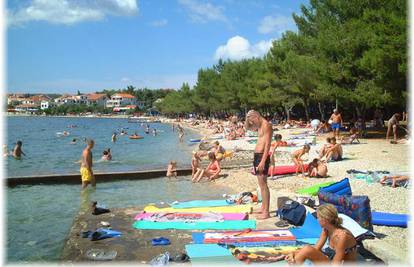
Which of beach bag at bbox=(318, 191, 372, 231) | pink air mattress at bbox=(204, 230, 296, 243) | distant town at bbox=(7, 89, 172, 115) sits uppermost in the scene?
distant town at bbox=(7, 89, 172, 115)

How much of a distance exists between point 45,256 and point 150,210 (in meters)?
2.26

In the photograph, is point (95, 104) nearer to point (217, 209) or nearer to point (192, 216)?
point (217, 209)

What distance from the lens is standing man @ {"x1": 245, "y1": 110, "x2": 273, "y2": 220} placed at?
25.6 feet

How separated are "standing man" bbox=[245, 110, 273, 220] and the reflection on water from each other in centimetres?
367

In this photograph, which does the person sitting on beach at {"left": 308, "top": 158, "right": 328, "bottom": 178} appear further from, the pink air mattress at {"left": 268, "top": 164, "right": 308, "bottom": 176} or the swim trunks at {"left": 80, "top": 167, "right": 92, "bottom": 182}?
the swim trunks at {"left": 80, "top": 167, "right": 92, "bottom": 182}

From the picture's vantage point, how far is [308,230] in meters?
7.03

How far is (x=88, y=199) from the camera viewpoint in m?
12.4

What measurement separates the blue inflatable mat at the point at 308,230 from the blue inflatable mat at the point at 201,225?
2.56 ft

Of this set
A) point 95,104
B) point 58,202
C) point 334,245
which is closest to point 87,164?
point 58,202

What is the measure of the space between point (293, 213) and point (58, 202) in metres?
7.08

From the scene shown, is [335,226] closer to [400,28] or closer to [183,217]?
[183,217]

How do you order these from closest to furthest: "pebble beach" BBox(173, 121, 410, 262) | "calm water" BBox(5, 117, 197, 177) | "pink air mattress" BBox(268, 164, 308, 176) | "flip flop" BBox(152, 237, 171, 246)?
"flip flop" BBox(152, 237, 171, 246) → "pebble beach" BBox(173, 121, 410, 262) → "pink air mattress" BBox(268, 164, 308, 176) → "calm water" BBox(5, 117, 197, 177)

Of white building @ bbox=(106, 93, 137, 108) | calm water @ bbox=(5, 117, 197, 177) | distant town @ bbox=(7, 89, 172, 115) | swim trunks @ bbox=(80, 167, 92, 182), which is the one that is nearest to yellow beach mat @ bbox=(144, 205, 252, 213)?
swim trunks @ bbox=(80, 167, 92, 182)

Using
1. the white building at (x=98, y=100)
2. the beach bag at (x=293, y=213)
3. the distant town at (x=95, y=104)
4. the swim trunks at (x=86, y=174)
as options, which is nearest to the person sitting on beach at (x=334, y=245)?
the beach bag at (x=293, y=213)
